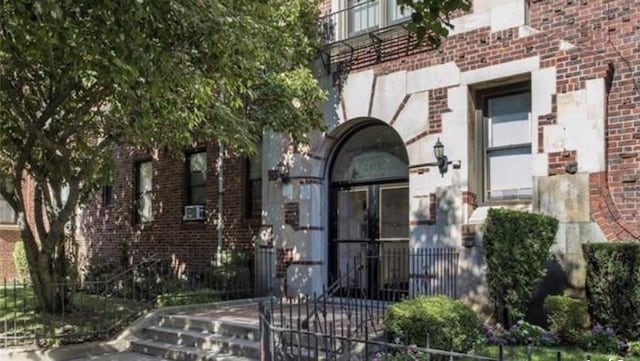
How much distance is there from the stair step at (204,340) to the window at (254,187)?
3.83 meters

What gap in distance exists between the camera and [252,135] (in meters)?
10.2

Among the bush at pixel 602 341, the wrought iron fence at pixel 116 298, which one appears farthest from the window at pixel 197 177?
the bush at pixel 602 341

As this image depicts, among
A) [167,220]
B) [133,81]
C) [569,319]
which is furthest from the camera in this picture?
[167,220]

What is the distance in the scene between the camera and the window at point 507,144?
8.81m

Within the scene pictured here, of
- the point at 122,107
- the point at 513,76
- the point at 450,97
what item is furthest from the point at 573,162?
the point at 122,107

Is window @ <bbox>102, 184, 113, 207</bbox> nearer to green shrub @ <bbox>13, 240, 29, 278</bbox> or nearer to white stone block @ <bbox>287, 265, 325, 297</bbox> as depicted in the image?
green shrub @ <bbox>13, 240, 29, 278</bbox>

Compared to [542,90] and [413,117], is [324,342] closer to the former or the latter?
[542,90]

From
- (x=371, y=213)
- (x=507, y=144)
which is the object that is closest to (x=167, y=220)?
(x=371, y=213)

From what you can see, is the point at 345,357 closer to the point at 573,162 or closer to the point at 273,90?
the point at 573,162

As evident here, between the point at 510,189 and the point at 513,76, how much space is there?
1.63m

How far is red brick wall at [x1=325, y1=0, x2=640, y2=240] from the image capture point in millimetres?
7727

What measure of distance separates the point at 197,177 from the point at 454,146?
6.92m

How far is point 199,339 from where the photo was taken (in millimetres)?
8492

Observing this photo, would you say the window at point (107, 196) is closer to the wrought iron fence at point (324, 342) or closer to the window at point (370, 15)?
the window at point (370, 15)
